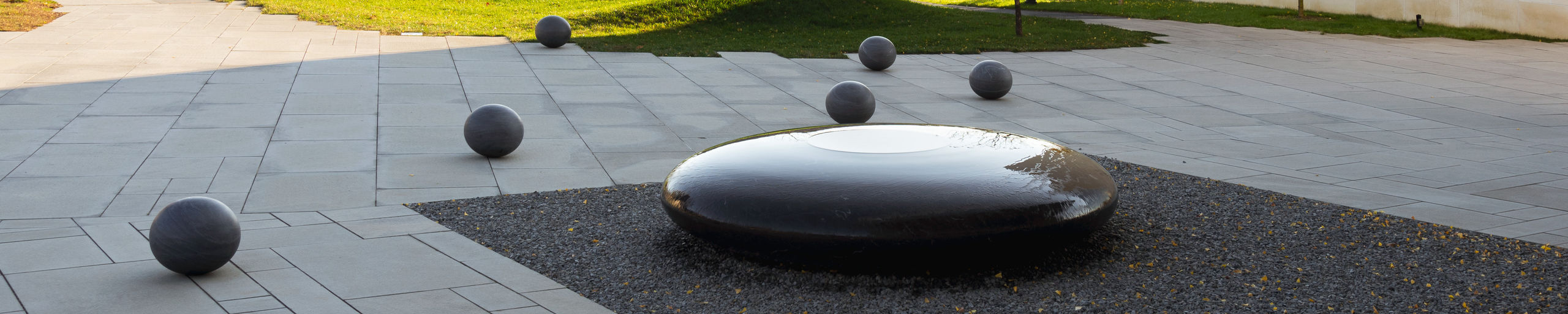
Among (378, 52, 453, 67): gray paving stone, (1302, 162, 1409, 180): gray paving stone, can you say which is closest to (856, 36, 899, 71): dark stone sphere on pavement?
(378, 52, 453, 67): gray paving stone

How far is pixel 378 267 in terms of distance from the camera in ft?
18.4

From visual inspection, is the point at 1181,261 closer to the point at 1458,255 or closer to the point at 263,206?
the point at 1458,255

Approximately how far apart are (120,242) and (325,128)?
405 cm

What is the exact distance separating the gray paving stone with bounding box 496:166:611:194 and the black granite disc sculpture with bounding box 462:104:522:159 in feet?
1.26

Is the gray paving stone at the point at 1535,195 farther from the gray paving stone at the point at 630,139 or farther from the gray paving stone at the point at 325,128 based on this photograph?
the gray paving stone at the point at 325,128

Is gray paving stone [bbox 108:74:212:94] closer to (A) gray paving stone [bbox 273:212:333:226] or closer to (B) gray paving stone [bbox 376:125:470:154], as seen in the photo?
(B) gray paving stone [bbox 376:125:470:154]

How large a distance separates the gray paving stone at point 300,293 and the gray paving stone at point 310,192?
5.26ft

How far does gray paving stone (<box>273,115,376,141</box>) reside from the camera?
9500 mm

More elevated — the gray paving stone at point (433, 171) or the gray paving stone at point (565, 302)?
the gray paving stone at point (433, 171)

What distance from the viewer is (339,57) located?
14680 mm

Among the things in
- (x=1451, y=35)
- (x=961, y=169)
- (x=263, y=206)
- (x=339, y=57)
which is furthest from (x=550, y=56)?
(x=1451, y=35)

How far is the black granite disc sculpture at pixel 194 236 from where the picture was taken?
5145mm

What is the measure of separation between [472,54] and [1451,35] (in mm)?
20684

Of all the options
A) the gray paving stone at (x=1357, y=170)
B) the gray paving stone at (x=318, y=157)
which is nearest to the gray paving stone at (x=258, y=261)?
the gray paving stone at (x=318, y=157)
